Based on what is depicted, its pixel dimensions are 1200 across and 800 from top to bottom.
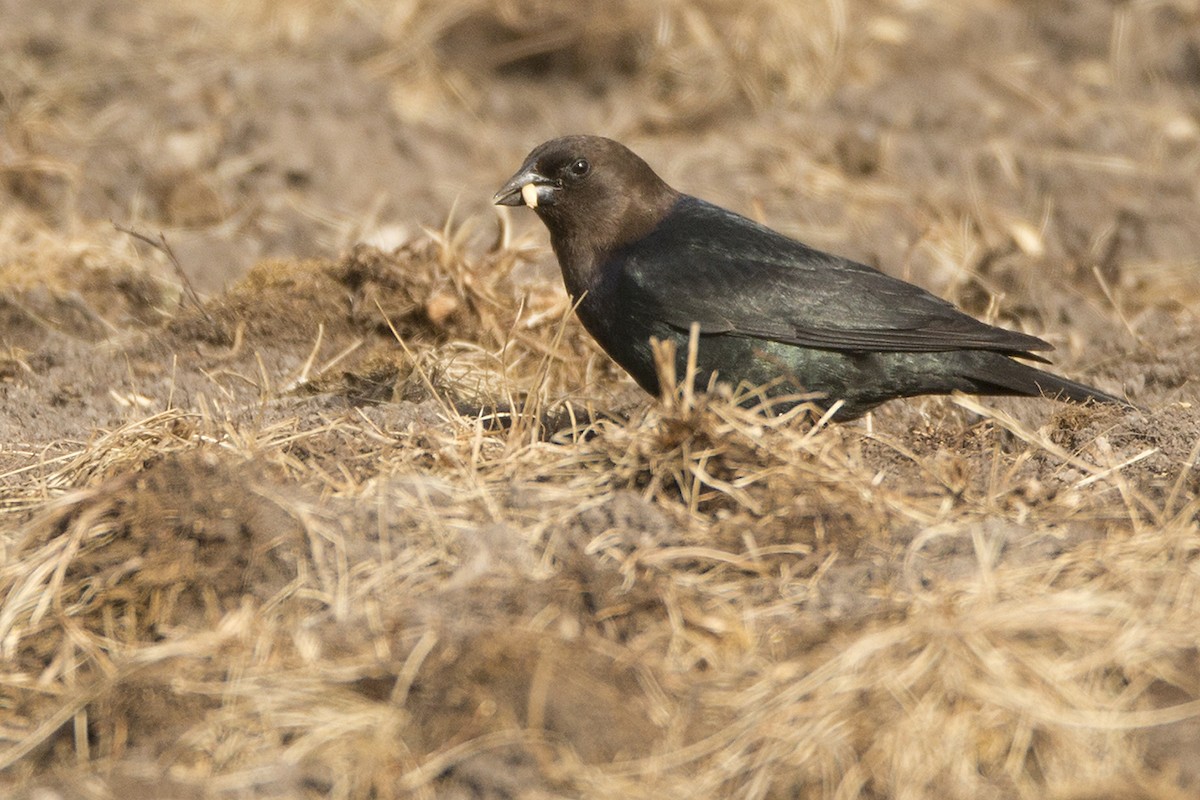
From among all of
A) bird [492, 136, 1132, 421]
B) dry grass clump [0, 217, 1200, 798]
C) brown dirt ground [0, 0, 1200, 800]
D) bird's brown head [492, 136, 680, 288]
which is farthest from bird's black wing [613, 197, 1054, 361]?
dry grass clump [0, 217, 1200, 798]

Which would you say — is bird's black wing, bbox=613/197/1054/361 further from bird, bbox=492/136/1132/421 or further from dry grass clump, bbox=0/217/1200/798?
dry grass clump, bbox=0/217/1200/798

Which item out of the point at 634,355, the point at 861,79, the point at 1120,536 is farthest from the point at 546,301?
the point at 861,79

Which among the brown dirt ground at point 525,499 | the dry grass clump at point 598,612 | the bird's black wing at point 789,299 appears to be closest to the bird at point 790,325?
the bird's black wing at point 789,299

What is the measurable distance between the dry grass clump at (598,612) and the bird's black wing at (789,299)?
425 mm

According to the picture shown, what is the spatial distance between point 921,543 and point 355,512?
1.32 m

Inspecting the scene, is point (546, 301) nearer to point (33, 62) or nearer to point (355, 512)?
point (355, 512)

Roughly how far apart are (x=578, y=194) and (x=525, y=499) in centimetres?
156

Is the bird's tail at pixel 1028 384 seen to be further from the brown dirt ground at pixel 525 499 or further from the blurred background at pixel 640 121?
the blurred background at pixel 640 121

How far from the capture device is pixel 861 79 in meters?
8.84

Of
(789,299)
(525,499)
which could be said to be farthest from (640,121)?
(525,499)

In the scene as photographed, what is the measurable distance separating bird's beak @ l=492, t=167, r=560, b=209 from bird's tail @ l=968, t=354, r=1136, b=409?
1.45m

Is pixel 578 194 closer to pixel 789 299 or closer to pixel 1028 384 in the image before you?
pixel 789 299

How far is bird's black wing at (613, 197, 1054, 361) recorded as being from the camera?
15.4ft

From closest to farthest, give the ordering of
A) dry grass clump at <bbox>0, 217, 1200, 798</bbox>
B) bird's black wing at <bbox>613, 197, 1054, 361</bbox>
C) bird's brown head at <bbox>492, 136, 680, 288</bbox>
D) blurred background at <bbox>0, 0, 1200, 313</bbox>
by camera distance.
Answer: dry grass clump at <bbox>0, 217, 1200, 798</bbox> → bird's black wing at <bbox>613, 197, 1054, 361</bbox> → bird's brown head at <bbox>492, 136, 680, 288</bbox> → blurred background at <bbox>0, 0, 1200, 313</bbox>
